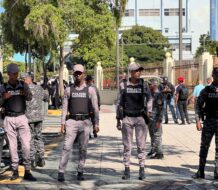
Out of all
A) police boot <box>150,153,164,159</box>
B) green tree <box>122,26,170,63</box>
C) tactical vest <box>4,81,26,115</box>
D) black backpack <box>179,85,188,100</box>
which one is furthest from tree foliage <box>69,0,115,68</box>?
green tree <box>122,26,170,63</box>

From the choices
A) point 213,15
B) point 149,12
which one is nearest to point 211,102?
point 213,15

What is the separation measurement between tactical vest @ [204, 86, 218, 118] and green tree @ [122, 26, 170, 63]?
85.9 metres

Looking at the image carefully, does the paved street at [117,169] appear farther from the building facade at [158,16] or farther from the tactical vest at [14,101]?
the building facade at [158,16]

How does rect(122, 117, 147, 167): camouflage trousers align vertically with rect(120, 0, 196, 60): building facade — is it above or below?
below

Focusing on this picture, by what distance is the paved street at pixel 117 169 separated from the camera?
866cm

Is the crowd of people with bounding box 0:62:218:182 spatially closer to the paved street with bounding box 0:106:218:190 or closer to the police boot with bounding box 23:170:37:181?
the police boot with bounding box 23:170:37:181

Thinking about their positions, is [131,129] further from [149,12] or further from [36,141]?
[149,12]

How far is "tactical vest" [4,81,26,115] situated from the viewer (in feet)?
29.5

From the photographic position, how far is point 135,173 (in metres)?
9.73

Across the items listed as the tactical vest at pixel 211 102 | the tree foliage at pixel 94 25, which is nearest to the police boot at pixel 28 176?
the tactical vest at pixel 211 102

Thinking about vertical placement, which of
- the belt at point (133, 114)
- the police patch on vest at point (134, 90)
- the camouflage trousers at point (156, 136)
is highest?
the police patch on vest at point (134, 90)

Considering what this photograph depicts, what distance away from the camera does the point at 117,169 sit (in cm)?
1023

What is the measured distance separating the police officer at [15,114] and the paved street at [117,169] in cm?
37

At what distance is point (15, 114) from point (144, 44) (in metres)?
89.0
